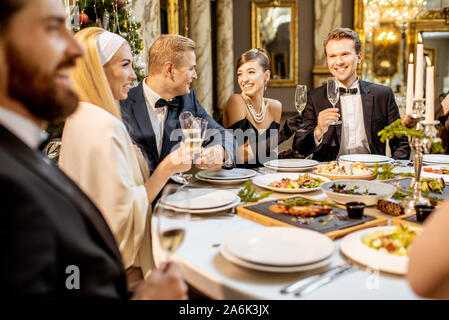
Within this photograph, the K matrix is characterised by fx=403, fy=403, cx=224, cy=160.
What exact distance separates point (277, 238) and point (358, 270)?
0.92 feet

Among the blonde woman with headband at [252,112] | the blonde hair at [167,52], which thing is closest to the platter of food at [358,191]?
the blonde hair at [167,52]

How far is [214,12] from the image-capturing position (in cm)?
877

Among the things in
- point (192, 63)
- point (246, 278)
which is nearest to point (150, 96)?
point (192, 63)

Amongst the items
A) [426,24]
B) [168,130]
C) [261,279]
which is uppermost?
[426,24]

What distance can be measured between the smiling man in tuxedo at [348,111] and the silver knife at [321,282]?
2.27 m

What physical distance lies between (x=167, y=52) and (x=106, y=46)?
1.02 metres

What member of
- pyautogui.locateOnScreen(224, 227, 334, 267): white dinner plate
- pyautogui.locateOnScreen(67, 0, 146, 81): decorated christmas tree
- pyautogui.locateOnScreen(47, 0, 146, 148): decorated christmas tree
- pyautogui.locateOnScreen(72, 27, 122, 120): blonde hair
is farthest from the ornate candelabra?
pyautogui.locateOnScreen(67, 0, 146, 81): decorated christmas tree

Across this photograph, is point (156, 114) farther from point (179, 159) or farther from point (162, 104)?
point (179, 159)

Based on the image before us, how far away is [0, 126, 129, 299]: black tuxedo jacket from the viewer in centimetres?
73

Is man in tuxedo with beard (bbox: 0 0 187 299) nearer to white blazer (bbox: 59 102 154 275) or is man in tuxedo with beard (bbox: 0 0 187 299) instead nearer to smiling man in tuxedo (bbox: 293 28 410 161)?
white blazer (bbox: 59 102 154 275)

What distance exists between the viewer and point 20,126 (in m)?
0.92

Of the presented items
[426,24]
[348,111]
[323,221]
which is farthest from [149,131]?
[426,24]

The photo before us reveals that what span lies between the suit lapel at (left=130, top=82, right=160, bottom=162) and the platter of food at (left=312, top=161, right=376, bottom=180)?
1096 millimetres

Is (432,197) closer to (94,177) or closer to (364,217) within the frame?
(364,217)
